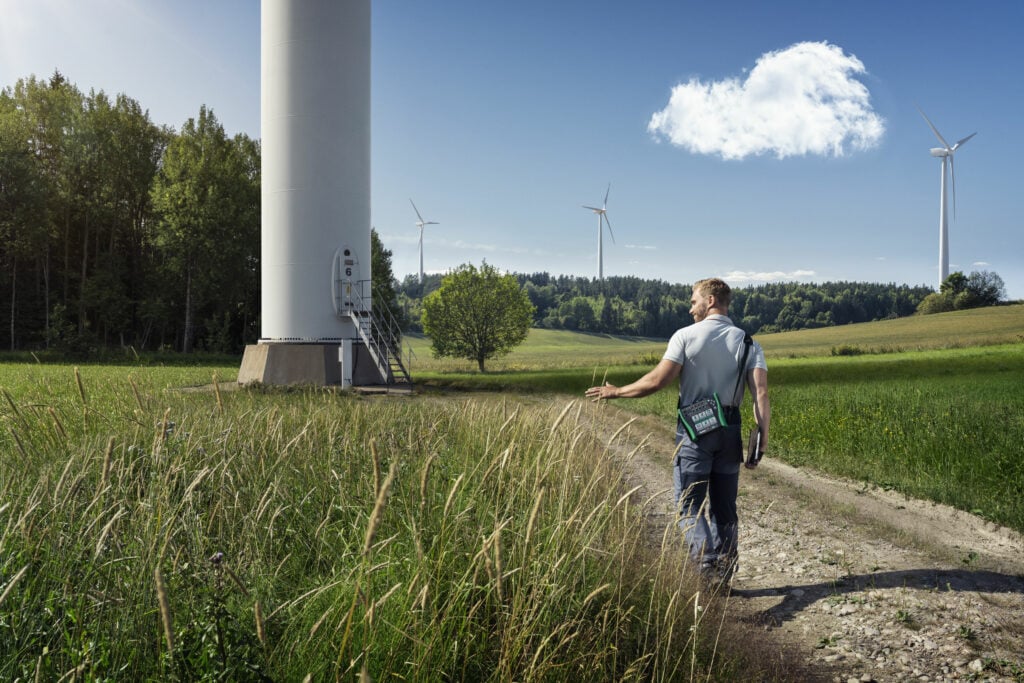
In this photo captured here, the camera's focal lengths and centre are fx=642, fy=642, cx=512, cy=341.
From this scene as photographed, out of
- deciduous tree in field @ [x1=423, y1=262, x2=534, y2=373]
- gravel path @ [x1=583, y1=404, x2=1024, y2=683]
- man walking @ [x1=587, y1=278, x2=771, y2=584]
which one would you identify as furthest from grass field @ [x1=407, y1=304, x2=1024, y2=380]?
man walking @ [x1=587, y1=278, x2=771, y2=584]

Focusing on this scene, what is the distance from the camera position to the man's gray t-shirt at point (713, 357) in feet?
19.0

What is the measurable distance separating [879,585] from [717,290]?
311 centimetres

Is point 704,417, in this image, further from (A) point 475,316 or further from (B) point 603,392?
(A) point 475,316

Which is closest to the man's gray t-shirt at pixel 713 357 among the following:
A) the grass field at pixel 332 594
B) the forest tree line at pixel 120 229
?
the grass field at pixel 332 594

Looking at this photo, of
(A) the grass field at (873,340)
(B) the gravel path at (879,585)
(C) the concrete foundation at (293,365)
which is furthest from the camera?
(A) the grass field at (873,340)

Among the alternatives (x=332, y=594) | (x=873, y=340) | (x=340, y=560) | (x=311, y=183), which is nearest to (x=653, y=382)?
(x=340, y=560)

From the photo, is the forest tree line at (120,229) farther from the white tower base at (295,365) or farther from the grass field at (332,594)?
the grass field at (332,594)

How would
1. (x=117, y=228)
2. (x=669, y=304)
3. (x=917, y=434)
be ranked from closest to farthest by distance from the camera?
(x=917, y=434), (x=117, y=228), (x=669, y=304)

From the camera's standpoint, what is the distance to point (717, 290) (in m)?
6.02

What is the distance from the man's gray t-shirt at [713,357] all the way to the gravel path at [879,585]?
3.18ft

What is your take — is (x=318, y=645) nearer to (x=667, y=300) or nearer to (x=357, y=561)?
(x=357, y=561)

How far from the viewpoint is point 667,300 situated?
139 metres

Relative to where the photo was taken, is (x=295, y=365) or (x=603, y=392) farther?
(x=295, y=365)

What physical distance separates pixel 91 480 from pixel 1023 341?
177ft
